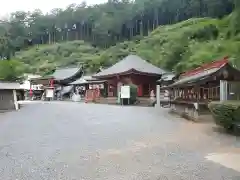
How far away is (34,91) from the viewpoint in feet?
180

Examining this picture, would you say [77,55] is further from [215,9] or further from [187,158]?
[187,158]

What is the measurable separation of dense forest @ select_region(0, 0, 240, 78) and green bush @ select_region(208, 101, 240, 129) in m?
27.1

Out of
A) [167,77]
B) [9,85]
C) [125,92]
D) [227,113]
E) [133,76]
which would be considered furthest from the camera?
[133,76]

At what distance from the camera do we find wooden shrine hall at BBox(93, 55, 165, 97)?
3681cm

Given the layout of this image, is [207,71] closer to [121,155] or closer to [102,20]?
[121,155]

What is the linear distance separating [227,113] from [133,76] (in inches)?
1024

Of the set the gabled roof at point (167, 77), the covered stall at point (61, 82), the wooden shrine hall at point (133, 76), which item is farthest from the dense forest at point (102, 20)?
the gabled roof at point (167, 77)

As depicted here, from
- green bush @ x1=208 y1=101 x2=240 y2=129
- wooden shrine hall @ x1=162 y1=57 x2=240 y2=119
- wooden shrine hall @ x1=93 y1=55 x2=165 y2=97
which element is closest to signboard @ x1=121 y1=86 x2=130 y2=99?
wooden shrine hall @ x1=93 y1=55 x2=165 y2=97

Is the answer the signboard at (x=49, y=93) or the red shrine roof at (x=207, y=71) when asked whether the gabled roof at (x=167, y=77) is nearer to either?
the red shrine roof at (x=207, y=71)

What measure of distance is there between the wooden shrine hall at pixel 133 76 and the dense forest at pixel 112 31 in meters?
4.45

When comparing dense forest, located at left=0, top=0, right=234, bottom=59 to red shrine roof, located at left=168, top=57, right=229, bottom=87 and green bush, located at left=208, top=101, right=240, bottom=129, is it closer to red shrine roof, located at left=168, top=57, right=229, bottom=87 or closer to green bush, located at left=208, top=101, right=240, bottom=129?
red shrine roof, located at left=168, top=57, right=229, bottom=87

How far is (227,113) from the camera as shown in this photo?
36.7ft

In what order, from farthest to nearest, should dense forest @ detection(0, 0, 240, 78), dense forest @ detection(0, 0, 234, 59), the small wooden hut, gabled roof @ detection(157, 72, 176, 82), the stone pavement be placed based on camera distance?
dense forest @ detection(0, 0, 234, 59) → dense forest @ detection(0, 0, 240, 78) → gabled roof @ detection(157, 72, 176, 82) → the small wooden hut → the stone pavement

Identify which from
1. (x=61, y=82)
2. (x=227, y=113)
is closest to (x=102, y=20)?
(x=61, y=82)
